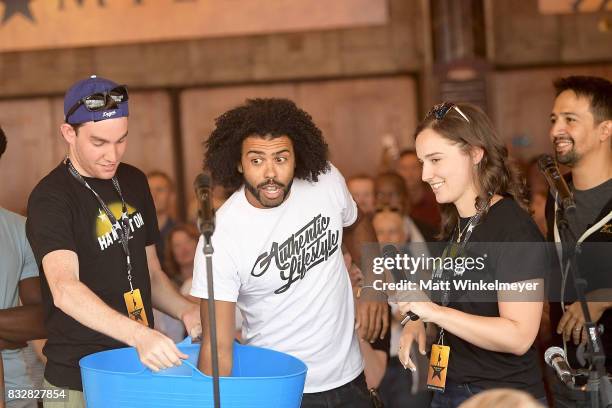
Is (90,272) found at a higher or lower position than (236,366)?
higher

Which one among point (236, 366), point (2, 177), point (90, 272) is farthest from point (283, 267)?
point (2, 177)

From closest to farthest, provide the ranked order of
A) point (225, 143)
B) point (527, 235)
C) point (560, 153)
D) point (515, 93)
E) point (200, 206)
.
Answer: point (200, 206), point (527, 235), point (225, 143), point (560, 153), point (515, 93)

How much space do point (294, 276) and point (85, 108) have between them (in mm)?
892

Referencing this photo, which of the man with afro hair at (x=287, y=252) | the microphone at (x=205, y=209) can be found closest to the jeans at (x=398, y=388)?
the man with afro hair at (x=287, y=252)

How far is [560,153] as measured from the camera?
12.5 feet

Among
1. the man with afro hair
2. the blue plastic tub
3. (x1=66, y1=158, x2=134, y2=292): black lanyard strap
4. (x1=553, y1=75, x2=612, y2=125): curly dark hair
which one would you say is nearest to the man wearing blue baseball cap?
(x1=66, y1=158, x2=134, y2=292): black lanyard strap

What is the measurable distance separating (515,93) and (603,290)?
5003 millimetres

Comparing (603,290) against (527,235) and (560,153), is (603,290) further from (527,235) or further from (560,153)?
(527,235)

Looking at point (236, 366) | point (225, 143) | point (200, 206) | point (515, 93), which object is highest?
point (515, 93)

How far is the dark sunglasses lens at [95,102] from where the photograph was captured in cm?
321

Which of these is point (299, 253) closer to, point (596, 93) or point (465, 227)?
point (465, 227)

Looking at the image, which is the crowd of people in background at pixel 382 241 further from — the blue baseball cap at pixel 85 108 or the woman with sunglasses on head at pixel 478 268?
the blue baseball cap at pixel 85 108

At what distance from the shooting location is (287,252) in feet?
10.8

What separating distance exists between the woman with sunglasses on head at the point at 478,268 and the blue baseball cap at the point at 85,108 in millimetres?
1005
